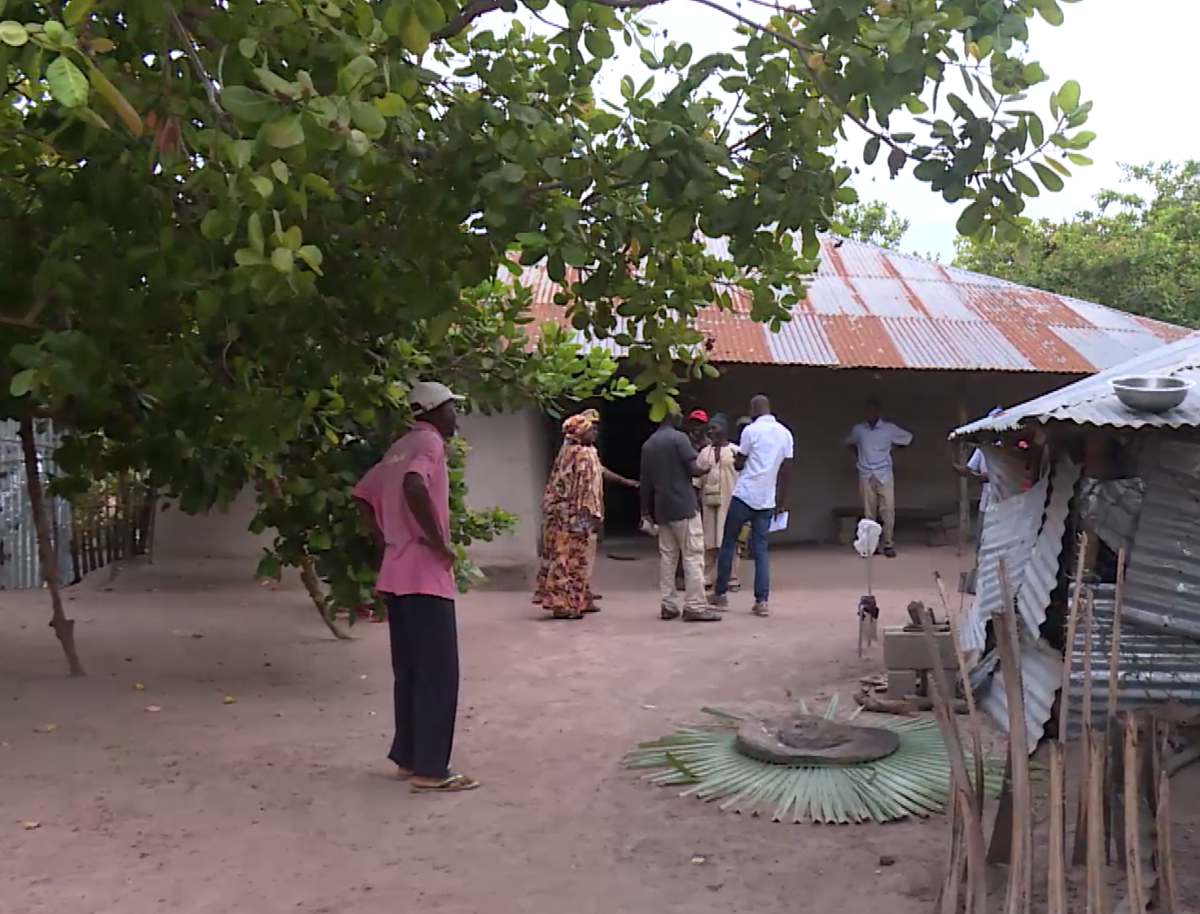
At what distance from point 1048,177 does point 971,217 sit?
0.91 ft

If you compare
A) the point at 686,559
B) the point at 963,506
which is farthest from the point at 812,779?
the point at 963,506

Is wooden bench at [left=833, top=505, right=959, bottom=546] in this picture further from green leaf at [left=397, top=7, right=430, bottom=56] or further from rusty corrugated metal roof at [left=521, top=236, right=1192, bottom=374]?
green leaf at [left=397, top=7, right=430, bottom=56]

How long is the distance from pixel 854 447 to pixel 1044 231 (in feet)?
35.7

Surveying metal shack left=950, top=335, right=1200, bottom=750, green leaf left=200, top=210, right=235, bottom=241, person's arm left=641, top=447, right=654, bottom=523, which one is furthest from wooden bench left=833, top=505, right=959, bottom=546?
green leaf left=200, top=210, right=235, bottom=241

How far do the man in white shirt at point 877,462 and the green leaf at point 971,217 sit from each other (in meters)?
8.48

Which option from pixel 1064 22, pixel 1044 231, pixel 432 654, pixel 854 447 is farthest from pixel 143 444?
pixel 1044 231

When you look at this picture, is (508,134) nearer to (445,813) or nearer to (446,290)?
(446,290)

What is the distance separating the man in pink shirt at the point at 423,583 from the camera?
4.77 meters

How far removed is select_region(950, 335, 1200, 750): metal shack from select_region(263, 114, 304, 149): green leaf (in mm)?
3097

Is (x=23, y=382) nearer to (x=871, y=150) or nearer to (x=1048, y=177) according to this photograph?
(x=871, y=150)

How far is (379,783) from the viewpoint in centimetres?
500

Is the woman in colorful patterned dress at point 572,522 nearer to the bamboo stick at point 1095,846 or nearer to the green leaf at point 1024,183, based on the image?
the green leaf at point 1024,183

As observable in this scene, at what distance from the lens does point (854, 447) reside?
43.1 feet

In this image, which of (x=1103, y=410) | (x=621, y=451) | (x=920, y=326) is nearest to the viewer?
(x=1103, y=410)
